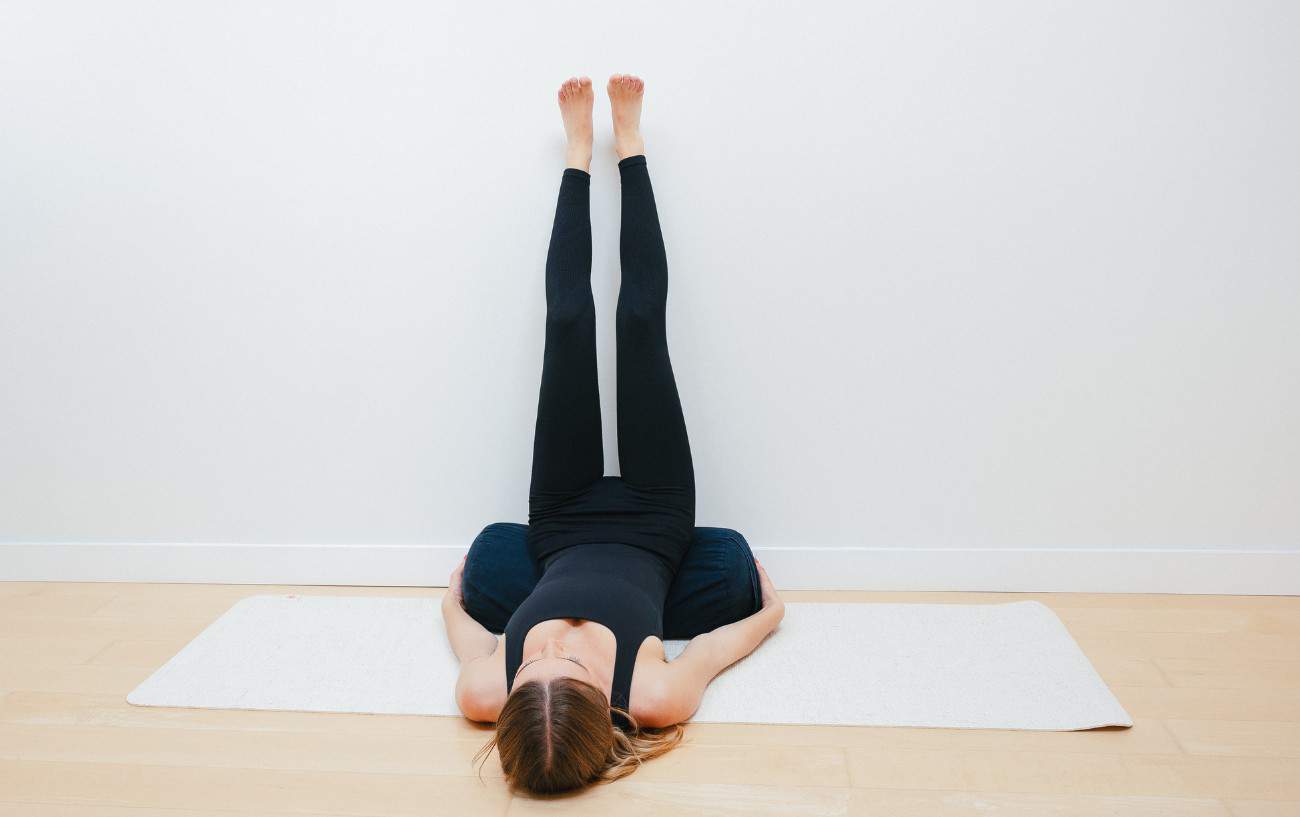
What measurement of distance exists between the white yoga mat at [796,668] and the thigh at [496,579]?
5.0 inches

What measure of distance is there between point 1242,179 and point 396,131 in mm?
2061

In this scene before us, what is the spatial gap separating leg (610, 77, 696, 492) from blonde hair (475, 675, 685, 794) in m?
0.69

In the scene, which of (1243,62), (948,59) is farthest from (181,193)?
(1243,62)

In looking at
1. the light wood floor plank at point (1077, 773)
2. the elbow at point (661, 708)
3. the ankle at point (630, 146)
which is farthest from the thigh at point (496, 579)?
the ankle at point (630, 146)

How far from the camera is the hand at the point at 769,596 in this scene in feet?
6.72

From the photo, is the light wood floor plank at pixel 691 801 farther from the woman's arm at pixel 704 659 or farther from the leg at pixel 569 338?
the leg at pixel 569 338

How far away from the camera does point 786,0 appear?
6.68 feet

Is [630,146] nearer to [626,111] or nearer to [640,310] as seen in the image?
[626,111]

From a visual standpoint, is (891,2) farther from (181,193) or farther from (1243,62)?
(181,193)

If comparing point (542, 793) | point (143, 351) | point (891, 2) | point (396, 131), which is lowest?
point (542, 793)

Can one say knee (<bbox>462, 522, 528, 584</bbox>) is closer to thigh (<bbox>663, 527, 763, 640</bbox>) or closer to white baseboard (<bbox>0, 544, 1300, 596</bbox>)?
white baseboard (<bbox>0, 544, 1300, 596</bbox>)

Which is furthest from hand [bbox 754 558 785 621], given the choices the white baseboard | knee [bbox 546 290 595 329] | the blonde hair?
knee [bbox 546 290 595 329]

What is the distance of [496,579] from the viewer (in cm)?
208

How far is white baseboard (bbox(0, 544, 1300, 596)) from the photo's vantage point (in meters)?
2.24
